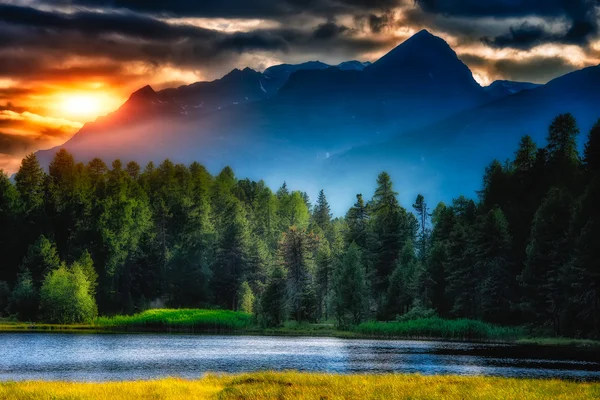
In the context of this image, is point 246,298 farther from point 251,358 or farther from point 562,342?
point 251,358

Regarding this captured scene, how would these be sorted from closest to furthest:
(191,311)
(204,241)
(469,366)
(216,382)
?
(216,382) < (469,366) < (191,311) < (204,241)

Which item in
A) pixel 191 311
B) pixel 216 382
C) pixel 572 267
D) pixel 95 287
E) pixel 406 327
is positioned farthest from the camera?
pixel 95 287

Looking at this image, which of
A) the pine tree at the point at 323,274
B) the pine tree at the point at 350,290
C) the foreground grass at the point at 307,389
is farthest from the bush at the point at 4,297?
the foreground grass at the point at 307,389

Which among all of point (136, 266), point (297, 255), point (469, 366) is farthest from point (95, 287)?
point (469, 366)

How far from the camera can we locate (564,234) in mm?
92438

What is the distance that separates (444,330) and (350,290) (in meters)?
18.2

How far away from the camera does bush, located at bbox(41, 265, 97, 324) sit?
370ft

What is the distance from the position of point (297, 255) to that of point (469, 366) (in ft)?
224

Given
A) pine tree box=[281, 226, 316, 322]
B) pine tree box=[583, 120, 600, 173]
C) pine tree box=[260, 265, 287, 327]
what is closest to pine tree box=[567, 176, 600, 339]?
pine tree box=[583, 120, 600, 173]

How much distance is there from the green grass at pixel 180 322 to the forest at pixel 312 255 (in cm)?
364

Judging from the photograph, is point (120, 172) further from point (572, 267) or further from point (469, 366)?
point (469, 366)

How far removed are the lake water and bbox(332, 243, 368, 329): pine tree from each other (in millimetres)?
26741

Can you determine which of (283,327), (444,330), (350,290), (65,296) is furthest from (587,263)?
(65,296)

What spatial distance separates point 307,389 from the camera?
36.3m
